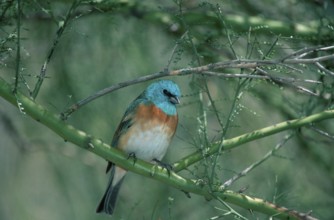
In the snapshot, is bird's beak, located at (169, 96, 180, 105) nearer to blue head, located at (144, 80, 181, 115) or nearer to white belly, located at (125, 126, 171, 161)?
blue head, located at (144, 80, 181, 115)

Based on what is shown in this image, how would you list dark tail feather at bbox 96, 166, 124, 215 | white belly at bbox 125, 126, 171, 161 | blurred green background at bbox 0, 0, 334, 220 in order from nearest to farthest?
white belly at bbox 125, 126, 171, 161 → dark tail feather at bbox 96, 166, 124, 215 → blurred green background at bbox 0, 0, 334, 220

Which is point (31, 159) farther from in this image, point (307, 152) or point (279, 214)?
point (279, 214)

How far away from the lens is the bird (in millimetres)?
4098

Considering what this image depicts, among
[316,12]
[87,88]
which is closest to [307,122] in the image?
[316,12]

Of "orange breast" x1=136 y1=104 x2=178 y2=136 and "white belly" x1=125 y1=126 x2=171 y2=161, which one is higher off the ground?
"orange breast" x1=136 y1=104 x2=178 y2=136

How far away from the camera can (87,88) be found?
5211 mm

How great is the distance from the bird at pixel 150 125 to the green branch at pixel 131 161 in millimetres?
939

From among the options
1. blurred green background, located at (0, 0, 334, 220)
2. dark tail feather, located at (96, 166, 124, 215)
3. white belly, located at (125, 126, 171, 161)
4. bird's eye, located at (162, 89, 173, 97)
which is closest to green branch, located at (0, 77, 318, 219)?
white belly, located at (125, 126, 171, 161)

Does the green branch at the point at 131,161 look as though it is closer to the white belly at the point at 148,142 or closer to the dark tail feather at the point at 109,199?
the white belly at the point at 148,142

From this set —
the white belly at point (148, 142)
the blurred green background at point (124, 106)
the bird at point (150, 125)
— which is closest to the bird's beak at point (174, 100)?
the bird at point (150, 125)

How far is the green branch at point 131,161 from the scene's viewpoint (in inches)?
114

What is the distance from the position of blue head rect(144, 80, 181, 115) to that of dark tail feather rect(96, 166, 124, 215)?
22.0 inches

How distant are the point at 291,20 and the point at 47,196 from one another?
7.76 ft

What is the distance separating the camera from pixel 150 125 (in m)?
4.14
